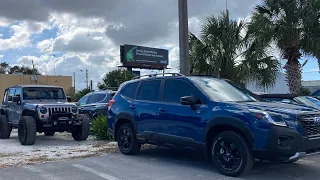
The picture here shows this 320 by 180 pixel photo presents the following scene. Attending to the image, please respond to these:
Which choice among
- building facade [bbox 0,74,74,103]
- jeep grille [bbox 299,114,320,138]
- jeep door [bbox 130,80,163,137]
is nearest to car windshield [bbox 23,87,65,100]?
jeep door [bbox 130,80,163,137]

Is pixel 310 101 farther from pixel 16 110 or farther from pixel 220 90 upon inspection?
pixel 16 110

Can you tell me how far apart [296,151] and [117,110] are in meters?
4.53

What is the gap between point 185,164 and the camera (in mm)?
7977

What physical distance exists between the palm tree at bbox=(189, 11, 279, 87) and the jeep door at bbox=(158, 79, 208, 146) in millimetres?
6695

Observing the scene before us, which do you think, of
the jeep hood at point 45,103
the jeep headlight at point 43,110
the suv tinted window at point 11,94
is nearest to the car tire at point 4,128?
the suv tinted window at point 11,94

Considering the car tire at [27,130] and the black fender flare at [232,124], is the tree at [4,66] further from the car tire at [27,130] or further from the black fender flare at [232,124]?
the black fender flare at [232,124]

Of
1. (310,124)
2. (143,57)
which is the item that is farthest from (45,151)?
(143,57)

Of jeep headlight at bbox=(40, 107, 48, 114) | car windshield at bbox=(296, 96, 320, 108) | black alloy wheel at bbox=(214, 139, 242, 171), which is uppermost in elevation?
car windshield at bbox=(296, 96, 320, 108)

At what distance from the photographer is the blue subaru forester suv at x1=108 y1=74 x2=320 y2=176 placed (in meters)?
6.23

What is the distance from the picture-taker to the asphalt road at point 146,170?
6.91 m

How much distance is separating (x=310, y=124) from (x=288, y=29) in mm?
10657

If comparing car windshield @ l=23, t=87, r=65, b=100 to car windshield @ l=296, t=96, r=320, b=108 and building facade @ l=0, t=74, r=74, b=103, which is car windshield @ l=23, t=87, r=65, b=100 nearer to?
car windshield @ l=296, t=96, r=320, b=108

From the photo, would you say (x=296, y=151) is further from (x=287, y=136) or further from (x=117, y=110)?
(x=117, y=110)

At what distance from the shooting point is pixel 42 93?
43.2 ft
